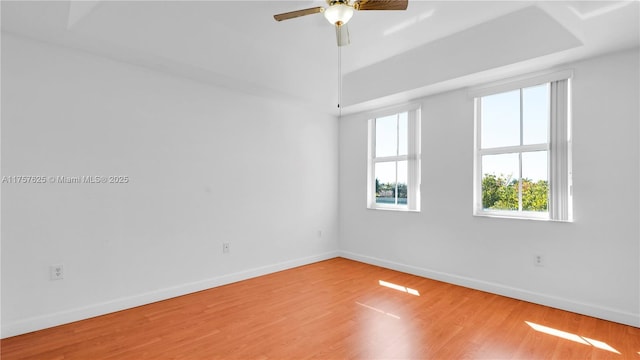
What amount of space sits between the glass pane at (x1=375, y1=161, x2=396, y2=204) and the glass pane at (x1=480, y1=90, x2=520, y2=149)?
138 centimetres

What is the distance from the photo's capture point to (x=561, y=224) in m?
3.11

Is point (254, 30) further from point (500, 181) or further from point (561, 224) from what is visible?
point (561, 224)

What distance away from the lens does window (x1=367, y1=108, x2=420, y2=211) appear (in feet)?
14.4

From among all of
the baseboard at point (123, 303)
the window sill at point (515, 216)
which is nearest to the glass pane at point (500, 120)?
the window sill at point (515, 216)

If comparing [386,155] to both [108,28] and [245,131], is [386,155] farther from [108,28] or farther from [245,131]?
[108,28]

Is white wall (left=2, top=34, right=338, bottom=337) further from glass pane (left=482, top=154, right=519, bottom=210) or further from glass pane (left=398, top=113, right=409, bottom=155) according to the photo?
glass pane (left=482, top=154, right=519, bottom=210)

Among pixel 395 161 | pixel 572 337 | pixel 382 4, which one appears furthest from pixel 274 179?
pixel 572 337

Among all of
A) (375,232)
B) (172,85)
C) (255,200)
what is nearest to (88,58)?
(172,85)

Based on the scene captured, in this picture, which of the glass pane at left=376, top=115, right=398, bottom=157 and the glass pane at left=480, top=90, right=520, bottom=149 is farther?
the glass pane at left=376, top=115, right=398, bottom=157

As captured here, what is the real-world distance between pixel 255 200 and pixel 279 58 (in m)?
1.88

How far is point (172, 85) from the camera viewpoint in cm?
348

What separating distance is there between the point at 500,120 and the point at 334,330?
3.03 meters

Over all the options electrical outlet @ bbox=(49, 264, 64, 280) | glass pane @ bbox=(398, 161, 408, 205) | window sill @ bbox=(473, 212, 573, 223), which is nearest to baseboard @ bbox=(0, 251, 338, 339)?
electrical outlet @ bbox=(49, 264, 64, 280)

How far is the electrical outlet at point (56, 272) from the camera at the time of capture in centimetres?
272
